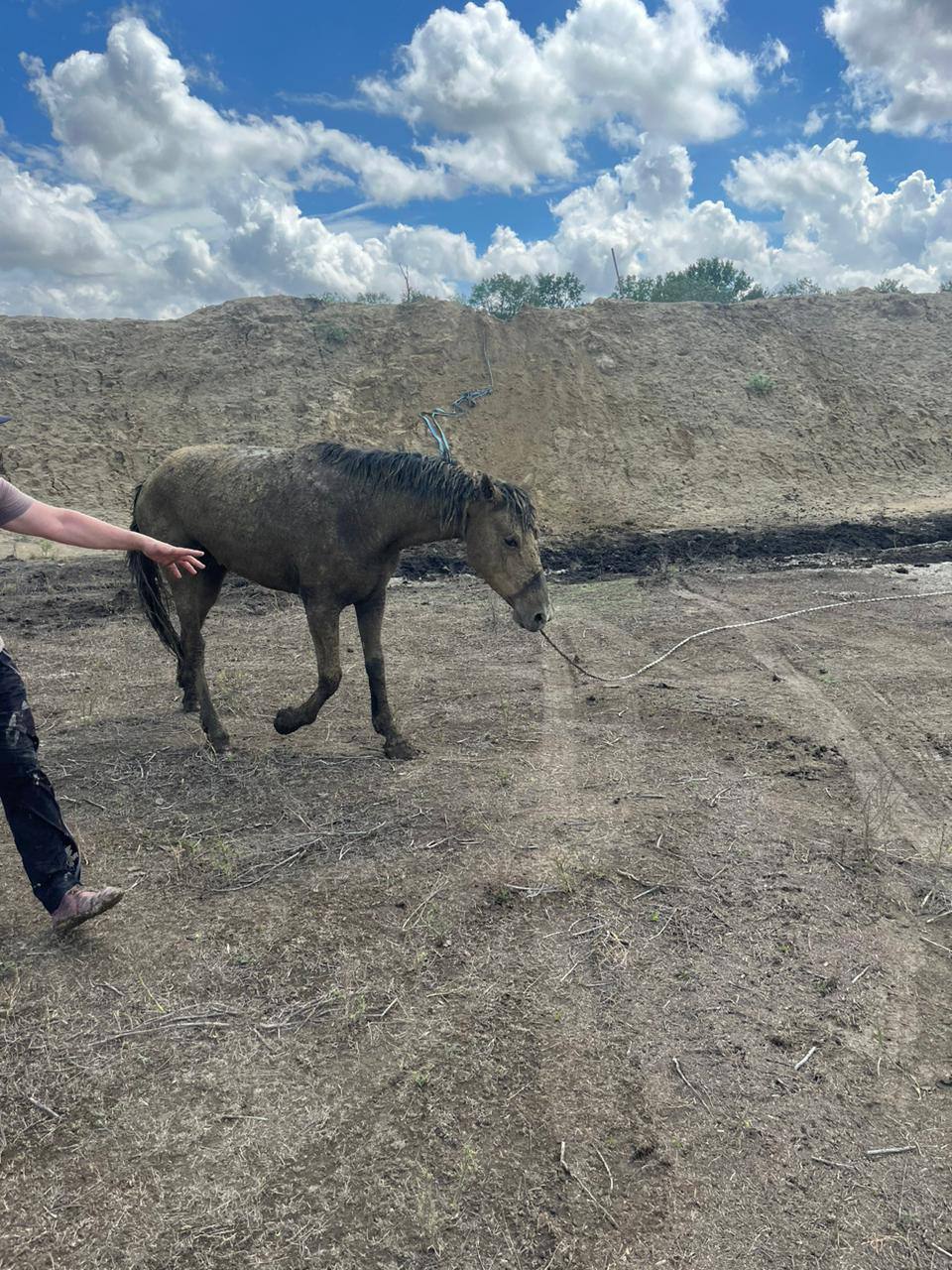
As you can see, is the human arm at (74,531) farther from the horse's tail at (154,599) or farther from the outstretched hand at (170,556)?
the horse's tail at (154,599)

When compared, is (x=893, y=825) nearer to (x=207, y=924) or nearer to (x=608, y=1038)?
(x=608, y=1038)

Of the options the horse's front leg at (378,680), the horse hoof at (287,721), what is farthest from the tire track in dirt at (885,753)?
the horse hoof at (287,721)

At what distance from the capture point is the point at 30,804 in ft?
10.5

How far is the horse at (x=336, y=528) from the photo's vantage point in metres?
5.04

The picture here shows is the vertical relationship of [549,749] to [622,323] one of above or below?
below

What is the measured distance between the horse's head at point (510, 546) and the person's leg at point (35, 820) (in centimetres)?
284

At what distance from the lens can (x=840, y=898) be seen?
144 inches

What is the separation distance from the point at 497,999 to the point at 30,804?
2.11 m

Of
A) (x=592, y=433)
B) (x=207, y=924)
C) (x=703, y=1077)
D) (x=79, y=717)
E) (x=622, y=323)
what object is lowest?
(x=703, y=1077)

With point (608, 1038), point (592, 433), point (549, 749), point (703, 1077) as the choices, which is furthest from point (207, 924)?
point (592, 433)

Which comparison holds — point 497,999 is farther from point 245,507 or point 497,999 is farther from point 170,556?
point 245,507

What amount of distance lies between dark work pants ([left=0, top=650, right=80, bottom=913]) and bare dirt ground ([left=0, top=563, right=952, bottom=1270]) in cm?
32

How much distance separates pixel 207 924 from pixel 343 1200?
1.59 meters

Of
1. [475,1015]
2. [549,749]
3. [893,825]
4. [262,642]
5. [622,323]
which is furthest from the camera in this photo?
[622,323]
